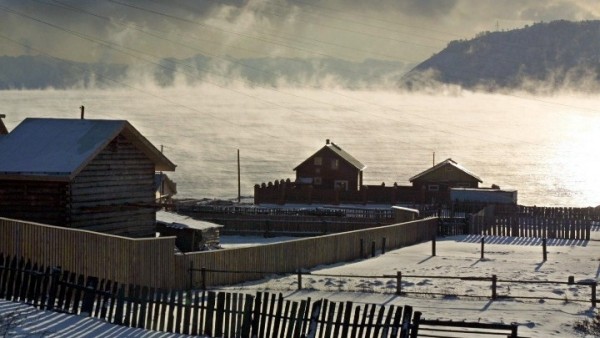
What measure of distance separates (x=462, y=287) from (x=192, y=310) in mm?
11457

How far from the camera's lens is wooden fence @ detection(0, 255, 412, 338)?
20.5 m

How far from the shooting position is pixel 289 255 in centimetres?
3691

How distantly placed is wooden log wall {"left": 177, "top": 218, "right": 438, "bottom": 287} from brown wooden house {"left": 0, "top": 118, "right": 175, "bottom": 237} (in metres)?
6.16

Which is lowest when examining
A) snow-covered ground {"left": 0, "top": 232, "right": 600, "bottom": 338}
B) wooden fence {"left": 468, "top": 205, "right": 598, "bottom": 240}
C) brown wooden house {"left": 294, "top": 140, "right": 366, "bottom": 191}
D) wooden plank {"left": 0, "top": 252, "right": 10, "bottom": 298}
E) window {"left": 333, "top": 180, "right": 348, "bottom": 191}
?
snow-covered ground {"left": 0, "top": 232, "right": 600, "bottom": 338}

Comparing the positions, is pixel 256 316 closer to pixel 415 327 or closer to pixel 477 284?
pixel 415 327

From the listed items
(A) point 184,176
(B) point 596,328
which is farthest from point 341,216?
(A) point 184,176

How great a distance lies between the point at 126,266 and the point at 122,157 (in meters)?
10.8

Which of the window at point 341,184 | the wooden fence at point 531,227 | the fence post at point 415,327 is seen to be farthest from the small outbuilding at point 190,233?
the window at point 341,184

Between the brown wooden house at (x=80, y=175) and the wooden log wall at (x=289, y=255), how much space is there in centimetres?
616

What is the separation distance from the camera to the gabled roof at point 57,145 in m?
36.1

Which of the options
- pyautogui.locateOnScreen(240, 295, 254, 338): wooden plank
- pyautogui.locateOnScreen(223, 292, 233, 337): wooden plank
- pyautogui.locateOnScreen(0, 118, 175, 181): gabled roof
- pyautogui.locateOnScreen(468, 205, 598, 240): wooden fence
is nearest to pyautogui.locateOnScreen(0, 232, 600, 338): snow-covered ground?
pyautogui.locateOnScreen(223, 292, 233, 337): wooden plank

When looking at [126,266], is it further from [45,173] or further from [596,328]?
[596,328]

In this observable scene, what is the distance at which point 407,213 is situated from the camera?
5403 centimetres

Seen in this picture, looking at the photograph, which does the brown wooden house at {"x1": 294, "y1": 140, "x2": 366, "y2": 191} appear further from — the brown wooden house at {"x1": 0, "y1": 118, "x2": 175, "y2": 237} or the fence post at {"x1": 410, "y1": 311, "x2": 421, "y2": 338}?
the fence post at {"x1": 410, "y1": 311, "x2": 421, "y2": 338}
